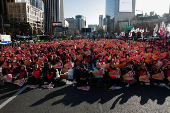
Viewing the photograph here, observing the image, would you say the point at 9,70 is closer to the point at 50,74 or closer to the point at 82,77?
the point at 50,74

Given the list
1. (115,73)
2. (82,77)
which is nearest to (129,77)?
(115,73)

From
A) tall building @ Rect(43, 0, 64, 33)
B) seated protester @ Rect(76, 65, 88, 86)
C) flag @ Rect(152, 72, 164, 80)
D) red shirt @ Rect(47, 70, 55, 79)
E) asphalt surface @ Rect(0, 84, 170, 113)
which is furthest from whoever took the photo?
tall building @ Rect(43, 0, 64, 33)

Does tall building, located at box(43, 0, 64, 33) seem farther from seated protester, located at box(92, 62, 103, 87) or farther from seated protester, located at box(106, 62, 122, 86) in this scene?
seated protester, located at box(106, 62, 122, 86)

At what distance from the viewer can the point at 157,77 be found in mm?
6848

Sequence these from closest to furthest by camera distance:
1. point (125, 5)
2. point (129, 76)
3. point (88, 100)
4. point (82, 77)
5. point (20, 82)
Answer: point (88, 100) < point (82, 77) < point (129, 76) < point (20, 82) < point (125, 5)

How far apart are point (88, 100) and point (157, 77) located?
3632 millimetres

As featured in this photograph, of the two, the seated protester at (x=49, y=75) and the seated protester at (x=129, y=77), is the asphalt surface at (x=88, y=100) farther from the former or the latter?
the seated protester at (x=49, y=75)

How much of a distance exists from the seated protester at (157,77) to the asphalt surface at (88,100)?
0.34 metres

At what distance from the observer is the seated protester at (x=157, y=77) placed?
6.79 metres

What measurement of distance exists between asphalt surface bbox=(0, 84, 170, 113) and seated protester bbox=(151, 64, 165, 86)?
34 centimetres

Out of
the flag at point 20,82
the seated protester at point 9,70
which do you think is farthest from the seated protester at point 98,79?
the seated protester at point 9,70

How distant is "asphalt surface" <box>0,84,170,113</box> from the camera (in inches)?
186

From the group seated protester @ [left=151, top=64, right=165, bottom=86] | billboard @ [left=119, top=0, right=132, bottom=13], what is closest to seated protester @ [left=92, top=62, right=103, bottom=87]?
seated protester @ [left=151, top=64, right=165, bottom=86]

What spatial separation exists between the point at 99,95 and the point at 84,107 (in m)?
1.12
